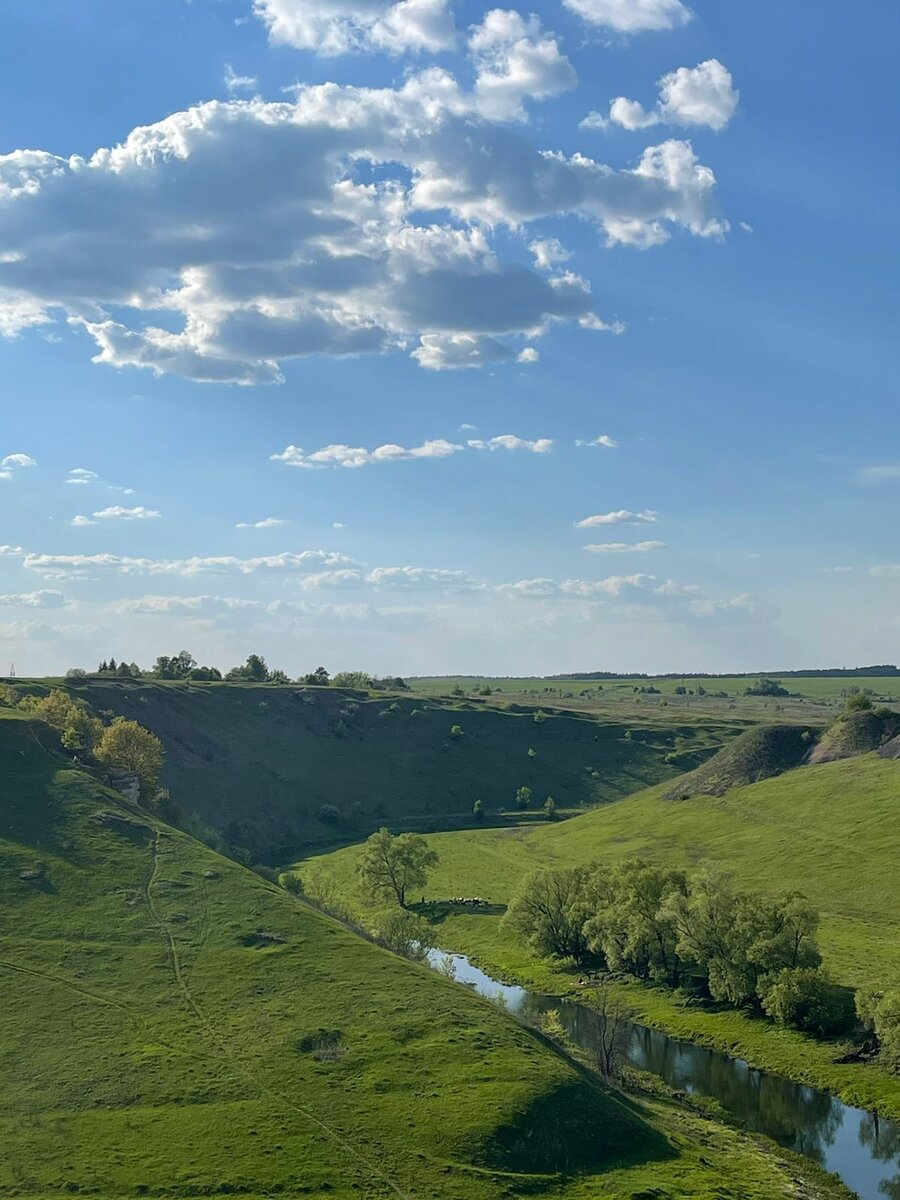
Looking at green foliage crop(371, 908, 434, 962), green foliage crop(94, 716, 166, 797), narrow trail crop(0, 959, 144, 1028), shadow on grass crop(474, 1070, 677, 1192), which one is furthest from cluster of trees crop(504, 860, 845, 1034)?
green foliage crop(94, 716, 166, 797)

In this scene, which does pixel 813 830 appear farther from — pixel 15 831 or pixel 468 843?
pixel 15 831

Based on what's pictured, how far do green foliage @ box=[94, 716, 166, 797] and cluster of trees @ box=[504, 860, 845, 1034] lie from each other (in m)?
53.4

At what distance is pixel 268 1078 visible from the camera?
67.2 meters

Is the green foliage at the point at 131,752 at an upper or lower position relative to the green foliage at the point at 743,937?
upper

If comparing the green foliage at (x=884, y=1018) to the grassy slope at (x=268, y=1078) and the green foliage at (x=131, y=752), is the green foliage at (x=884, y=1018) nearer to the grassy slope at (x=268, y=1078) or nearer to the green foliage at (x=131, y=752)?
the grassy slope at (x=268, y=1078)

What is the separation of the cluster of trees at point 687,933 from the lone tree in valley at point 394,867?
24.8m

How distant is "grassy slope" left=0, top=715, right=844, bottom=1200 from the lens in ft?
192

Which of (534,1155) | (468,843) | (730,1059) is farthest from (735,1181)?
(468,843)

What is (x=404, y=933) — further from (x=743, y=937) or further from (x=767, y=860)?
(x=767, y=860)

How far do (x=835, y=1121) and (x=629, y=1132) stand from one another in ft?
59.1

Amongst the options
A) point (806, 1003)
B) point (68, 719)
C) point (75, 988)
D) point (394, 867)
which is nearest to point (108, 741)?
point (68, 719)

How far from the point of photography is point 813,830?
149 metres

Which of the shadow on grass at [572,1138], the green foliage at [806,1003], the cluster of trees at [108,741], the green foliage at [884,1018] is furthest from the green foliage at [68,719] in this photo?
the green foliage at [884,1018]

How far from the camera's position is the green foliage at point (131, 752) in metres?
138
